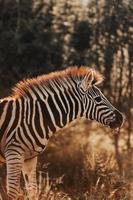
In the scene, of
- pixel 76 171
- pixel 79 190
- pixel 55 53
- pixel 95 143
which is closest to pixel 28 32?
pixel 55 53

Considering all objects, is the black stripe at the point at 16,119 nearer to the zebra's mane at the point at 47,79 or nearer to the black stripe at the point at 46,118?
the zebra's mane at the point at 47,79

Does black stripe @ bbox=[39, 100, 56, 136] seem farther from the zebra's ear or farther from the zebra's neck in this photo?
the zebra's ear

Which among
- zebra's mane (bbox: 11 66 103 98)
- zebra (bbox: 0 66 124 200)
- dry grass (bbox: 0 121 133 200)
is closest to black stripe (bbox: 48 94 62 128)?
zebra (bbox: 0 66 124 200)

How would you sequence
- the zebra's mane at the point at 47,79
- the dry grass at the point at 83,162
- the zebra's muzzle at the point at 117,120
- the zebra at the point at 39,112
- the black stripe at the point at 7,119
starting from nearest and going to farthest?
the zebra at the point at 39,112 → the black stripe at the point at 7,119 → the zebra's mane at the point at 47,79 → the zebra's muzzle at the point at 117,120 → the dry grass at the point at 83,162

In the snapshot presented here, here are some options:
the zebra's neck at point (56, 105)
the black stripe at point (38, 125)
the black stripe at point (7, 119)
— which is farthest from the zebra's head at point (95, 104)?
the black stripe at point (7, 119)

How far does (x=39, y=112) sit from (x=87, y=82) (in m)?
0.85

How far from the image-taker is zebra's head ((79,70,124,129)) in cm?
1012

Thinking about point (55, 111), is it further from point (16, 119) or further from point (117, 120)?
point (117, 120)

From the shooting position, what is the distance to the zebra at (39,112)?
9.61 metres

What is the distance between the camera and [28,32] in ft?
65.0

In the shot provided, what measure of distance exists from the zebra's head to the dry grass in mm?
903

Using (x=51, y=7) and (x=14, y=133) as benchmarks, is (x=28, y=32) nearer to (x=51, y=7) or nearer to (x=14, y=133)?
(x=51, y=7)

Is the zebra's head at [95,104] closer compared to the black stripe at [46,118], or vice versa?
Result: the black stripe at [46,118]

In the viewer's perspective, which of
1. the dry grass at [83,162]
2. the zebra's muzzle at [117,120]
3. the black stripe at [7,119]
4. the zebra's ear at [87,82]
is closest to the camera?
the black stripe at [7,119]
